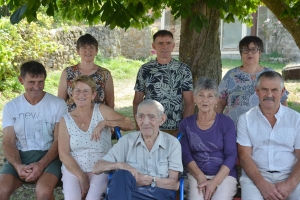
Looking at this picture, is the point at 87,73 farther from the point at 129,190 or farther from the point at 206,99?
the point at 129,190

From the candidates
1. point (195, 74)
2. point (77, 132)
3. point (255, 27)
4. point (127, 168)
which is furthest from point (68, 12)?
point (255, 27)

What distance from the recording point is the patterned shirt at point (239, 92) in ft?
14.2

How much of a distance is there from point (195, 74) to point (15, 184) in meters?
2.97

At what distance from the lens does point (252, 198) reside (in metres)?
3.43

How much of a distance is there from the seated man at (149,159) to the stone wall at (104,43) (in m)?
9.06

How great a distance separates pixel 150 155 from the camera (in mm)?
3580

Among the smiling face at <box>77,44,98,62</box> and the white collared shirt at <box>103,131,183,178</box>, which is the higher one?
the smiling face at <box>77,44,98,62</box>

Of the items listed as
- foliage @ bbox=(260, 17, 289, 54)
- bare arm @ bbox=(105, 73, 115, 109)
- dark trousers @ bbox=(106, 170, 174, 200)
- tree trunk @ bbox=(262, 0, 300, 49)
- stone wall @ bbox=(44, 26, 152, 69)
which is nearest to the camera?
dark trousers @ bbox=(106, 170, 174, 200)

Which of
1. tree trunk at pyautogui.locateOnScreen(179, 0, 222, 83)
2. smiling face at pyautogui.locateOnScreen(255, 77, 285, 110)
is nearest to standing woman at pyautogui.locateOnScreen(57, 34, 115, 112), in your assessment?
tree trunk at pyautogui.locateOnScreen(179, 0, 222, 83)

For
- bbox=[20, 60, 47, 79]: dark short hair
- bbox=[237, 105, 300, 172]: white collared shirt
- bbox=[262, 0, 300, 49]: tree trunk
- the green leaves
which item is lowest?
bbox=[237, 105, 300, 172]: white collared shirt

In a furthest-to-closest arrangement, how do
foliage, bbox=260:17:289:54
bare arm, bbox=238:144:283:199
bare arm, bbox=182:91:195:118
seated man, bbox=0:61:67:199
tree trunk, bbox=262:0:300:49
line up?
foliage, bbox=260:17:289:54
tree trunk, bbox=262:0:300:49
bare arm, bbox=182:91:195:118
seated man, bbox=0:61:67:199
bare arm, bbox=238:144:283:199

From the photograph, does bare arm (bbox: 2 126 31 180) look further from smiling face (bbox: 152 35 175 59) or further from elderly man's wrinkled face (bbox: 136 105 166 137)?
smiling face (bbox: 152 35 175 59)

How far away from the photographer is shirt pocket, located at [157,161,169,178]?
3551 mm

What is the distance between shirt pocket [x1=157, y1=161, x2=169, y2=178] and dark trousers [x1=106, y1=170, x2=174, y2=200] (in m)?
0.13
